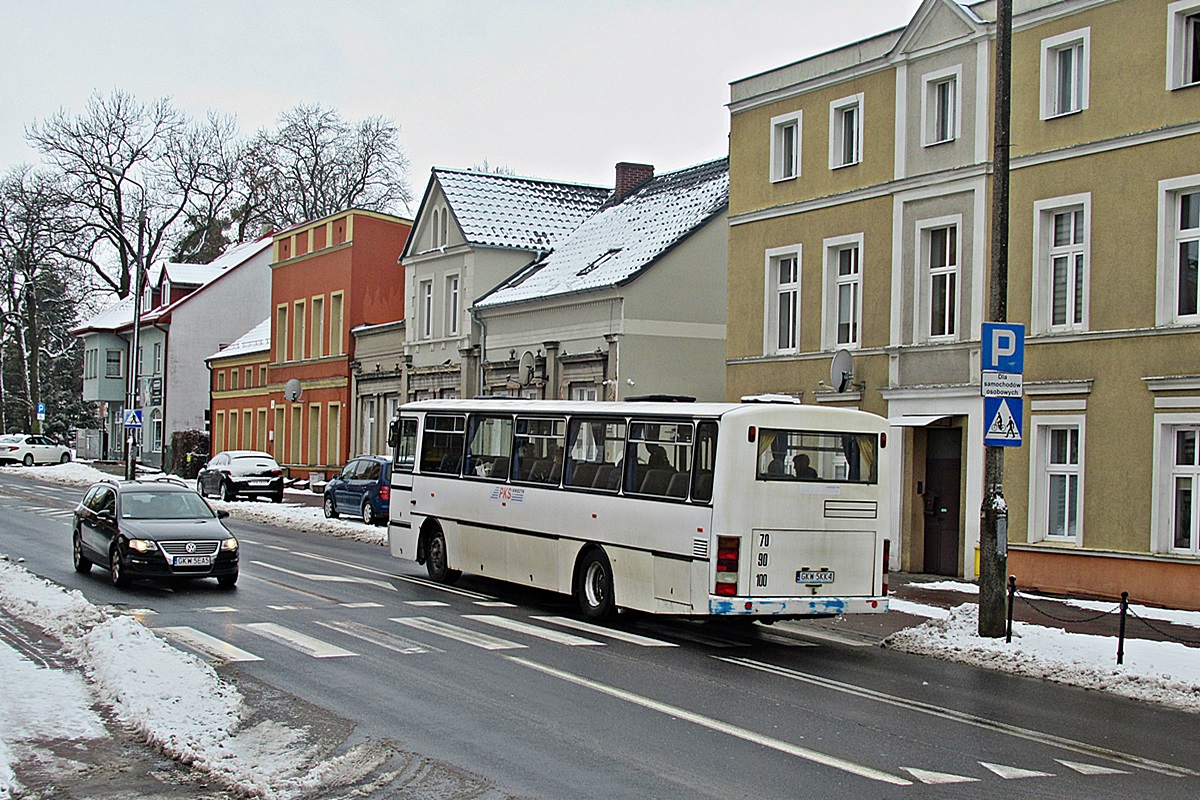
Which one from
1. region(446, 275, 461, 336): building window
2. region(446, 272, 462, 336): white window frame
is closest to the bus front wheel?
region(446, 272, 462, 336): white window frame

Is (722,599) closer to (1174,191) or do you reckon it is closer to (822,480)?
(822,480)

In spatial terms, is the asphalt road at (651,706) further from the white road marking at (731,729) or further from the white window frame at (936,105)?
the white window frame at (936,105)

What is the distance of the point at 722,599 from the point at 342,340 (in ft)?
127

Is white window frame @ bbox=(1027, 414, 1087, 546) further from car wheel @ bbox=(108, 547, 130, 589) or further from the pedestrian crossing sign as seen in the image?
car wheel @ bbox=(108, 547, 130, 589)

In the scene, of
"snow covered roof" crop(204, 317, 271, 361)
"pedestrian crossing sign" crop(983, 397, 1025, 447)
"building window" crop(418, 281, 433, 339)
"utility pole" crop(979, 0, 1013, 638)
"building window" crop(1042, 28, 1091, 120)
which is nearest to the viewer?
"utility pole" crop(979, 0, 1013, 638)

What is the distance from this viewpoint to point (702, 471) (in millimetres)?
15523

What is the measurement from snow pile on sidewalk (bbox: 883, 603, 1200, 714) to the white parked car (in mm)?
70032

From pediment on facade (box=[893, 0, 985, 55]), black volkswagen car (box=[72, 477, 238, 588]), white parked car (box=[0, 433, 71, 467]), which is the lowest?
white parked car (box=[0, 433, 71, 467])

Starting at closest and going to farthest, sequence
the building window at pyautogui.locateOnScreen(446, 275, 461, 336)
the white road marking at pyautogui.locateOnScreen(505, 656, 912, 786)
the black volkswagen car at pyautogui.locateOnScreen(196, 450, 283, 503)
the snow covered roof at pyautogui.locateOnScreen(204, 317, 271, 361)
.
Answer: the white road marking at pyautogui.locateOnScreen(505, 656, 912, 786)
the building window at pyautogui.locateOnScreen(446, 275, 461, 336)
the black volkswagen car at pyautogui.locateOnScreen(196, 450, 283, 503)
the snow covered roof at pyautogui.locateOnScreen(204, 317, 271, 361)

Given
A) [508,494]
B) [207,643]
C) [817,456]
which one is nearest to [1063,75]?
[817,456]

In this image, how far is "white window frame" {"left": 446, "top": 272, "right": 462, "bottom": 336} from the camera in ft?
141

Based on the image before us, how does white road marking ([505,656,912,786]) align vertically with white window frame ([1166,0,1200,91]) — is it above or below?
below

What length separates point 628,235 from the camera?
37.7m

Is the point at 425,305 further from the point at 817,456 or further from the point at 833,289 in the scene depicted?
the point at 817,456
